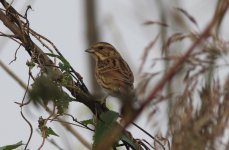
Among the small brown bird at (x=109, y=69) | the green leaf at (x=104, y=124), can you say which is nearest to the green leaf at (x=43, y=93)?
the green leaf at (x=104, y=124)

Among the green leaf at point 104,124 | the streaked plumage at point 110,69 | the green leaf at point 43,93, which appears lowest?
the streaked plumage at point 110,69

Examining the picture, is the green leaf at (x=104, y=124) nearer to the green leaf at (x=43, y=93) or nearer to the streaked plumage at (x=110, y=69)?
the green leaf at (x=43, y=93)

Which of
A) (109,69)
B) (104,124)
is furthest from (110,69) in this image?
(104,124)

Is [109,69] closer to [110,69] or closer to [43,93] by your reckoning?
[110,69]

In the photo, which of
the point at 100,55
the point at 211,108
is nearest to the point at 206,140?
the point at 211,108

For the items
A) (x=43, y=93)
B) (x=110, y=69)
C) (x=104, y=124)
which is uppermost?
(x=43, y=93)

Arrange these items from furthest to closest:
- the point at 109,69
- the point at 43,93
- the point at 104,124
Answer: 1. the point at 109,69
2. the point at 104,124
3. the point at 43,93

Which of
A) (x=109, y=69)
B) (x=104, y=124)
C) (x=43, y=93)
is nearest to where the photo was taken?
(x=43, y=93)

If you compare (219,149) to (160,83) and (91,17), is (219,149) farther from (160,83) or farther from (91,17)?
(91,17)

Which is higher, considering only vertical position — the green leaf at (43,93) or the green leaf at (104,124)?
the green leaf at (43,93)

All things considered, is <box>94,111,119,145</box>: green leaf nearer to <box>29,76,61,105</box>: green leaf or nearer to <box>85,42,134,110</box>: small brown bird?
<box>29,76,61,105</box>: green leaf
